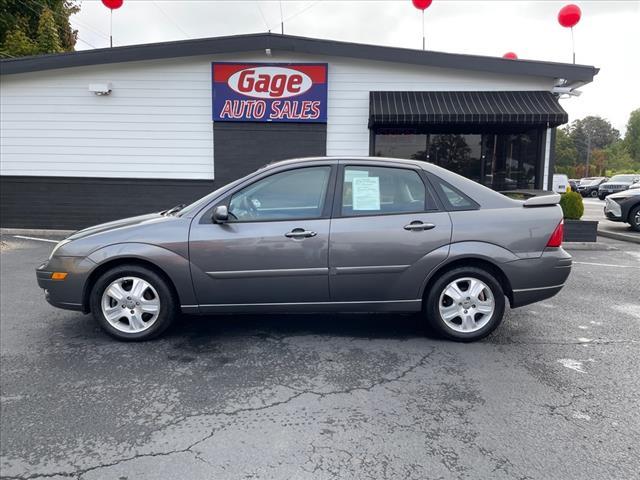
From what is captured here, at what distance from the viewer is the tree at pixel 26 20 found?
16359 mm

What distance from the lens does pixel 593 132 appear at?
353ft

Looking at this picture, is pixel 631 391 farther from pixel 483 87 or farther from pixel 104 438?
pixel 483 87

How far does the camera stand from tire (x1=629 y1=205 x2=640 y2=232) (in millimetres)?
12336

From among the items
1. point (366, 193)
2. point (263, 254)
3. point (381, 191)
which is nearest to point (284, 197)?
point (263, 254)

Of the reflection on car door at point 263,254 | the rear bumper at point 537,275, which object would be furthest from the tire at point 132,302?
the rear bumper at point 537,275

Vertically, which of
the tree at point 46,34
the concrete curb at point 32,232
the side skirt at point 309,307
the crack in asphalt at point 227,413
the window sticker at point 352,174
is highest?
the tree at point 46,34

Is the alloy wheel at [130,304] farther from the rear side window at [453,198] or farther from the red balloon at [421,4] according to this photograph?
the red balloon at [421,4]

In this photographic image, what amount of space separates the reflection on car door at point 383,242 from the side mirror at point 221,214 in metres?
0.90

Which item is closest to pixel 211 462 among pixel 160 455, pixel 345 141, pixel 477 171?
pixel 160 455

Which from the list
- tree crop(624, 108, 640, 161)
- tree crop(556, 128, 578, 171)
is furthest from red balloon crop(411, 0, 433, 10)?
tree crop(624, 108, 640, 161)

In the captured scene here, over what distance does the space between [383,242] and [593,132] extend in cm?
12196

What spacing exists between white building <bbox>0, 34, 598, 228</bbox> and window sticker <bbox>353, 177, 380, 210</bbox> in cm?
572

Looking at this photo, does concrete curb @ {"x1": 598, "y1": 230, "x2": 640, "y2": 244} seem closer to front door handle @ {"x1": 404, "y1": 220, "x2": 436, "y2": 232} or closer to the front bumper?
front door handle @ {"x1": 404, "y1": 220, "x2": 436, "y2": 232}

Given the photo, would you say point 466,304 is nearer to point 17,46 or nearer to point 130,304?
point 130,304
